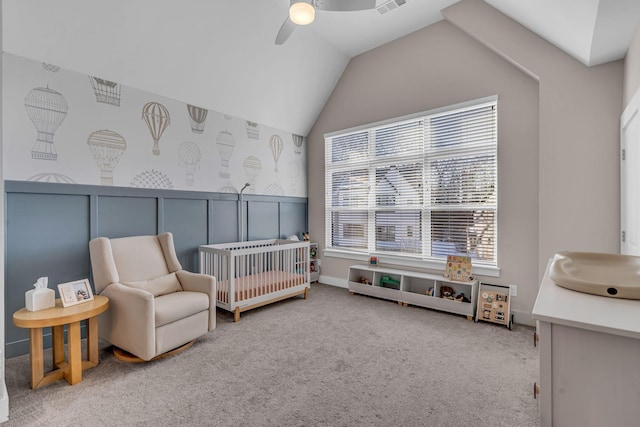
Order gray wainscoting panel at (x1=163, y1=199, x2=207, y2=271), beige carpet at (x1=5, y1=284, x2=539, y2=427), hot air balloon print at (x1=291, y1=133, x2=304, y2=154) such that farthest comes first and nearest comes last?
1. hot air balloon print at (x1=291, y1=133, x2=304, y2=154)
2. gray wainscoting panel at (x1=163, y1=199, x2=207, y2=271)
3. beige carpet at (x1=5, y1=284, x2=539, y2=427)

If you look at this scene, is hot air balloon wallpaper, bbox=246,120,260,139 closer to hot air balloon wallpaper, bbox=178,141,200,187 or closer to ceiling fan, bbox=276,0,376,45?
hot air balloon wallpaper, bbox=178,141,200,187

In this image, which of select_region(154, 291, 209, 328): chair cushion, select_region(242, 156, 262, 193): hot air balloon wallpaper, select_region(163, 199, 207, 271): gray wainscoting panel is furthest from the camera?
select_region(242, 156, 262, 193): hot air balloon wallpaper

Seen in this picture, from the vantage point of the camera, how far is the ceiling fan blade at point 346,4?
2.10 metres

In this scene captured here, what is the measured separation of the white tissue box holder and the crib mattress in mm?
1463

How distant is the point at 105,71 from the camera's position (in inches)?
113

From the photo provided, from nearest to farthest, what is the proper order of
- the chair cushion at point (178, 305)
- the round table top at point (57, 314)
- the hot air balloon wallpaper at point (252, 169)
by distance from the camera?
the round table top at point (57, 314)
the chair cushion at point (178, 305)
the hot air balloon wallpaper at point (252, 169)

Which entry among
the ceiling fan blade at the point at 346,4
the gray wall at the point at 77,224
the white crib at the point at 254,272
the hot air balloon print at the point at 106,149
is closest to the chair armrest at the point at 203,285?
the white crib at the point at 254,272

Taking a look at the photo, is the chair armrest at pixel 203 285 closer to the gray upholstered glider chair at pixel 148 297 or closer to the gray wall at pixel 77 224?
the gray upholstered glider chair at pixel 148 297

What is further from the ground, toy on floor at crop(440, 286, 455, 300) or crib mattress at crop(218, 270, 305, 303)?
crib mattress at crop(218, 270, 305, 303)

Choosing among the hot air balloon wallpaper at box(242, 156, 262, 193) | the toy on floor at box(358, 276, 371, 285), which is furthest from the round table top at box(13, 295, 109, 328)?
the toy on floor at box(358, 276, 371, 285)

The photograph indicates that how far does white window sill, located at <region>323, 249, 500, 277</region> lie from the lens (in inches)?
131

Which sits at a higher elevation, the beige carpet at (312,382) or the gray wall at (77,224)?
the gray wall at (77,224)

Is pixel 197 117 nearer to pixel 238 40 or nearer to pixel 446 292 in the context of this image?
pixel 238 40

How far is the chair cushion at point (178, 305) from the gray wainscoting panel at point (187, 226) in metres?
0.86
